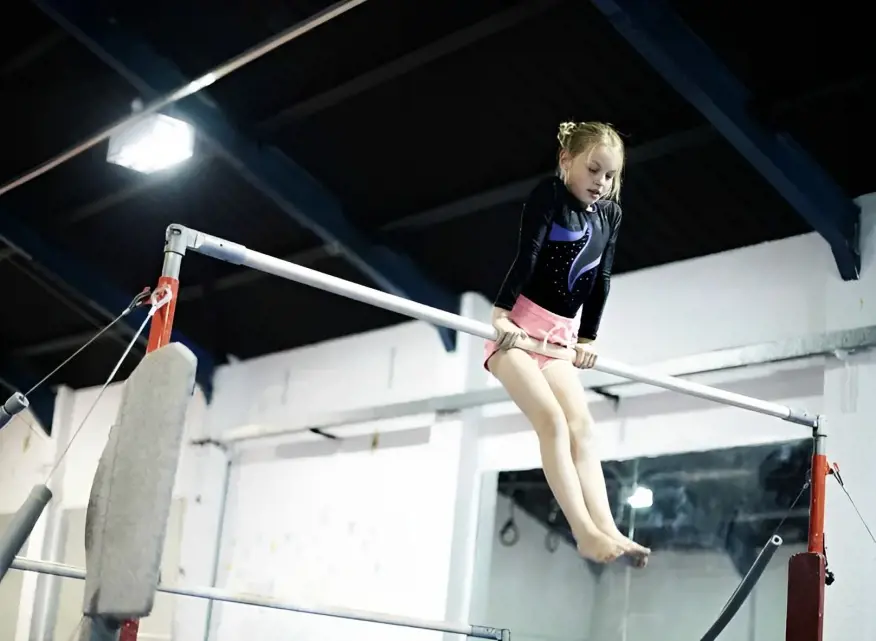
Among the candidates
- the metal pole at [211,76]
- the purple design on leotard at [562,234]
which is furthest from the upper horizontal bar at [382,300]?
the metal pole at [211,76]

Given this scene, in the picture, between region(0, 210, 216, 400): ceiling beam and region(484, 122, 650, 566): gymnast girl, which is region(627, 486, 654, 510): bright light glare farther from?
region(0, 210, 216, 400): ceiling beam

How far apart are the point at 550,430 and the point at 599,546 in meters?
0.43

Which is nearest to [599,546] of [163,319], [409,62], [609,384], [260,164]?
[163,319]

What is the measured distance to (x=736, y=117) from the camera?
5.22 meters

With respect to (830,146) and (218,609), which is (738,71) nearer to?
(830,146)

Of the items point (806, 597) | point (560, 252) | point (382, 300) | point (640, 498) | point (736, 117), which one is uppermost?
point (736, 117)

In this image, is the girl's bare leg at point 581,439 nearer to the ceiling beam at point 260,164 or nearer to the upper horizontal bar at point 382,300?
the upper horizontal bar at point 382,300

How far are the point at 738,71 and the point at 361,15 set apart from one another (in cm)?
207

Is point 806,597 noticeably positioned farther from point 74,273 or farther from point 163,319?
point 74,273

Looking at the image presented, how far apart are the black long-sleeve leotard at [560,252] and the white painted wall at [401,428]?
7.10 feet

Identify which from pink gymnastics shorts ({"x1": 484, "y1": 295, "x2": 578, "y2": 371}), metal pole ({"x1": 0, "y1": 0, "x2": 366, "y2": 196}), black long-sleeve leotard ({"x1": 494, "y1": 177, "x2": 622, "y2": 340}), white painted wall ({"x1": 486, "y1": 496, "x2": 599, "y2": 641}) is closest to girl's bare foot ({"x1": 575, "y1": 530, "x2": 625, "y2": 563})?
pink gymnastics shorts ({"x1": 484, "y1": 295, "x2": 578, "y2": 371})

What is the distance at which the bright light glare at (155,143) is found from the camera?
6.83 m

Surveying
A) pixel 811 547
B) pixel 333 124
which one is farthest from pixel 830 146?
pixel 333 124

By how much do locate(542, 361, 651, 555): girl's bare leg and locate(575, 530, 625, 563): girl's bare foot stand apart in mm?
128
